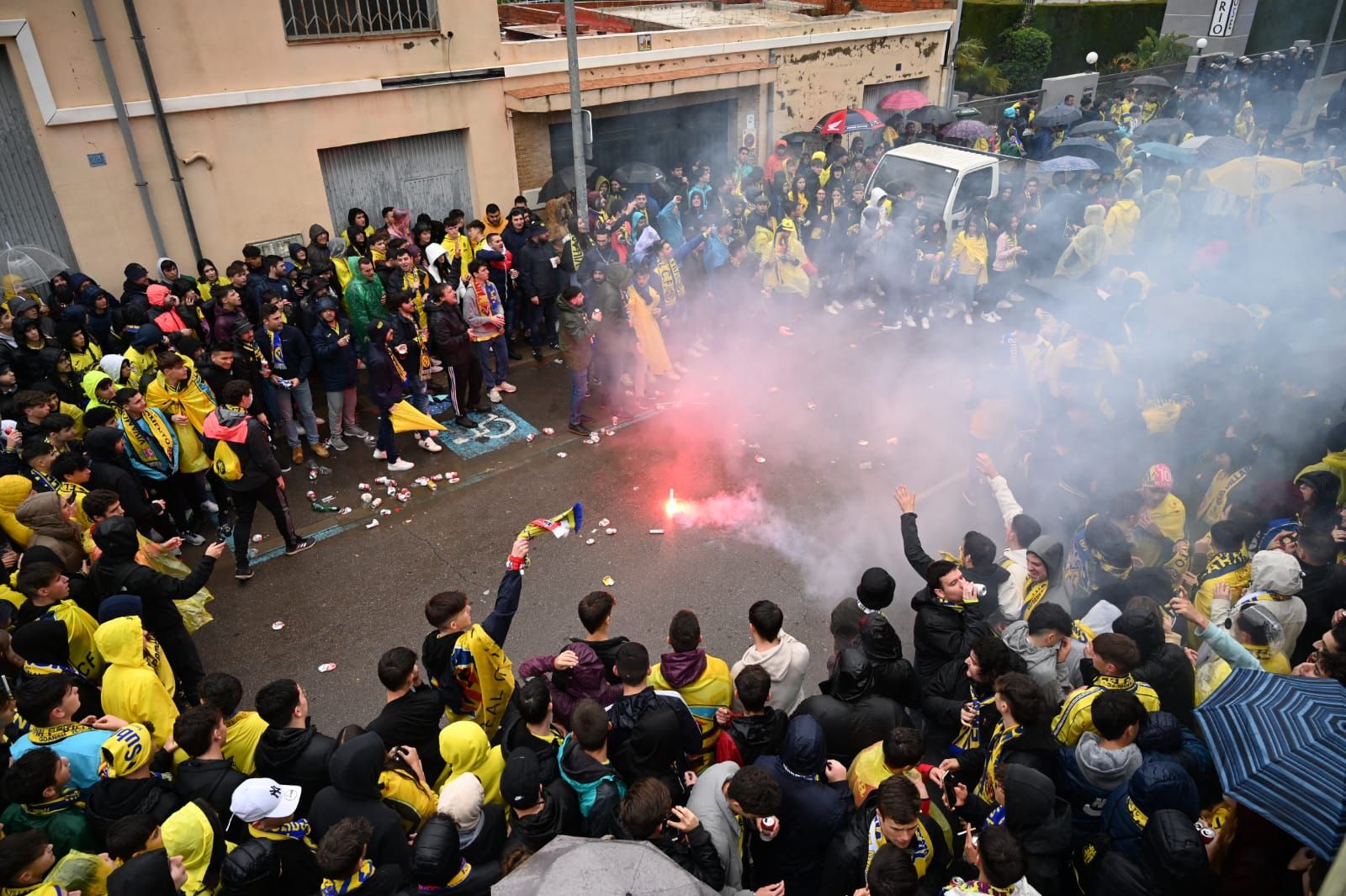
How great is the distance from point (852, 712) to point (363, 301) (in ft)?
22.2

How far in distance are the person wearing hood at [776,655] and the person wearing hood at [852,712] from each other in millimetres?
281

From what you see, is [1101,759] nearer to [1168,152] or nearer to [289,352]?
[289,352]

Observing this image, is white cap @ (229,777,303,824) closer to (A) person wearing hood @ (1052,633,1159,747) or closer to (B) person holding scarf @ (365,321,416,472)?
(A) person wearing hood @ (1052,633,1159,747)

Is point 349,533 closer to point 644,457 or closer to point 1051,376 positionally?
point 644,457

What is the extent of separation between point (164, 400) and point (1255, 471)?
27.4ft

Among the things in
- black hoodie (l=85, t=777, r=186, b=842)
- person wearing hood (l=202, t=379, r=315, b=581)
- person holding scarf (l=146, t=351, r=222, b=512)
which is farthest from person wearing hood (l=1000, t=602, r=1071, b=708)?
person holding scarf (l=146, t=351, r=222, b=512)

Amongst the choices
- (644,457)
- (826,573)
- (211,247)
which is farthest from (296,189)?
(826,573)

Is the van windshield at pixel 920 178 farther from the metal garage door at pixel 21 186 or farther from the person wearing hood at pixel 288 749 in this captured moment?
the person wearing hood at pixel 288 749

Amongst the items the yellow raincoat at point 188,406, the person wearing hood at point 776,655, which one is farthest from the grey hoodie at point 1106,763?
the yellow raincoat at point 188,406

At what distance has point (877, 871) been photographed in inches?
117

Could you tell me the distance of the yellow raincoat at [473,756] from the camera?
3668 millimetres

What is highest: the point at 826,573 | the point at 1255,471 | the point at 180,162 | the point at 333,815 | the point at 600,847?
the point at 180,162

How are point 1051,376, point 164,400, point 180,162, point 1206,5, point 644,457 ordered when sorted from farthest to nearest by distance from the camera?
point 1206,5 → point 180,162 → point 644,457 → point 1051,376 → point 164,400

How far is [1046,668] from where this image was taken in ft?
14.1
